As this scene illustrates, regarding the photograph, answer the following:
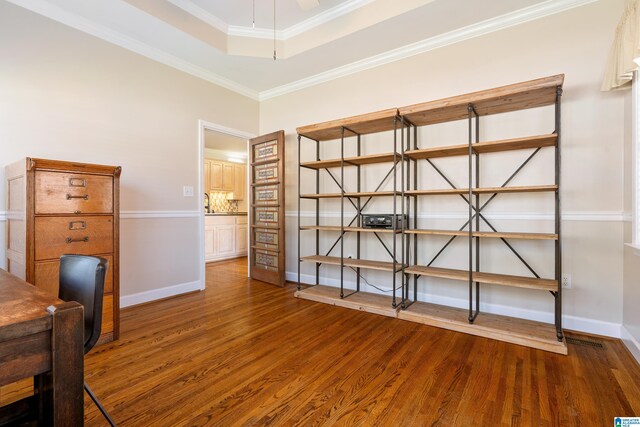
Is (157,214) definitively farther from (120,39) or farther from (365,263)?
(365,263)

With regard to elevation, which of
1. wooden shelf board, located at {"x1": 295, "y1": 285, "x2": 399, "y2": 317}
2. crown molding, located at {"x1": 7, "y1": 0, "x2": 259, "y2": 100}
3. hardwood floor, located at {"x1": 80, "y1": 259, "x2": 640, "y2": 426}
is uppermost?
crown molding, located at {"x1": 7, "y1": 0, "x2": 259, "y2": 100}

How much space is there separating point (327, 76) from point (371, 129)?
3.66 ft

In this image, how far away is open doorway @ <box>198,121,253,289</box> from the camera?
19.8ft

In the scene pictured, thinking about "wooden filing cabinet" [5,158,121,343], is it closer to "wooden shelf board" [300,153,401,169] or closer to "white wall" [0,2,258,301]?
"white wall" [0,2,258,301]

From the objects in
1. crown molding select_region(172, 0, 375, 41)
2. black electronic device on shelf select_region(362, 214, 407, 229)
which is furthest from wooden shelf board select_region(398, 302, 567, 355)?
crown molding select_region(172, 0, 375, 41)

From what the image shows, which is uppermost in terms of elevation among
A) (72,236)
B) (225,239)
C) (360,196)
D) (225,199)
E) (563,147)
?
(563,147)

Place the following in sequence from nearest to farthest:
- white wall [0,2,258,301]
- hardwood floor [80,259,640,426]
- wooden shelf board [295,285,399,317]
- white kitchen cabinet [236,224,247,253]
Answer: hardwood floor [80,259,640,426], white wall [0,2,258,301], wooden shelf board [295,285,399,317], white kitchen cabinet [236,224,247,253]

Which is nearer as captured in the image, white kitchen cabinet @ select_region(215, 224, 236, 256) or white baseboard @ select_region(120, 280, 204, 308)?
white baseboard @ select_region(120, 280, 204, 308)

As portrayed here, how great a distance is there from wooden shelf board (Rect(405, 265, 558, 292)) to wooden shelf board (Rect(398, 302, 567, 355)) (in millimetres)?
356

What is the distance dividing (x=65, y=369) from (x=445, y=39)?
373cm

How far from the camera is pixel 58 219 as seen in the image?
2.15 meters

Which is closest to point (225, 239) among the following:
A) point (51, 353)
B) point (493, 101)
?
point (493, 101)

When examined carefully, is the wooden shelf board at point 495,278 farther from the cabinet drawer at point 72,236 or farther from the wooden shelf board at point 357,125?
the cabinet drawer at point 72,236

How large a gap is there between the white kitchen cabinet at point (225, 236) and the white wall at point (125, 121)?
2.24 m
